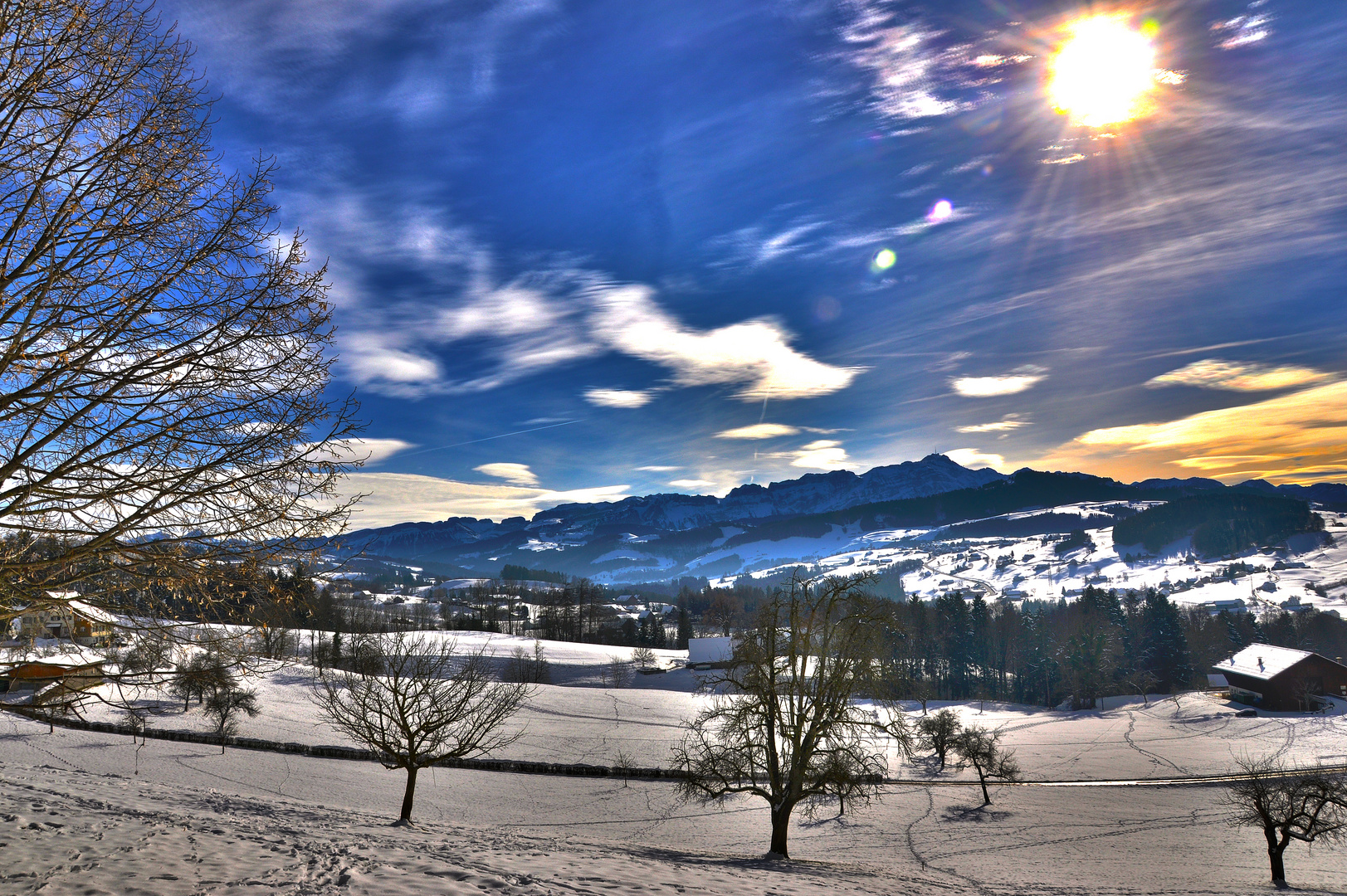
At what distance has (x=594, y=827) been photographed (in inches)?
1196

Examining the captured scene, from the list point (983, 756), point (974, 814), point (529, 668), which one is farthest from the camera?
point (529, 668)

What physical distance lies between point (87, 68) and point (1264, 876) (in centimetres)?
3847

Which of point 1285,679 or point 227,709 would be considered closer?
point 227,709

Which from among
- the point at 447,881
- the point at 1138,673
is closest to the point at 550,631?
the point at 1138,673

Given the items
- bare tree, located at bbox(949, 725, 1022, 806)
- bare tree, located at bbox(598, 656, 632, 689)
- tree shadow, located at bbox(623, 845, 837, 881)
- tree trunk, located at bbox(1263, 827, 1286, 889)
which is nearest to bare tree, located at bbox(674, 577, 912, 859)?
tree shadow, located at bbox(623, 845, 837, 881)

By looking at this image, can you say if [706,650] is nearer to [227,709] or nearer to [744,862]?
[227,709]

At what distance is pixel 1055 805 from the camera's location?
1471 inches

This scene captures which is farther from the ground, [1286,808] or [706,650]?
[1286,808]

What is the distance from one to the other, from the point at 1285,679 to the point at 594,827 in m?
79.2

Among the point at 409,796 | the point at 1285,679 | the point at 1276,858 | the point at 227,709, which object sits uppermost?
the point at 409,796

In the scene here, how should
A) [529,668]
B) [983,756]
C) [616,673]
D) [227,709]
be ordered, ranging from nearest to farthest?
[983,756] → [227,709] → [529,668] → [616,673]

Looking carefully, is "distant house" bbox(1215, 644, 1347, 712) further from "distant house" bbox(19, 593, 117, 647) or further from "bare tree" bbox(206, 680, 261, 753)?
"distant house" bbox(19, 593, 117, 647)

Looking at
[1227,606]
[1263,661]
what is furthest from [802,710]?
[1227,606]

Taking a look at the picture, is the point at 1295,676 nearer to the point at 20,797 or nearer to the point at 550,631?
the point at 20,797
